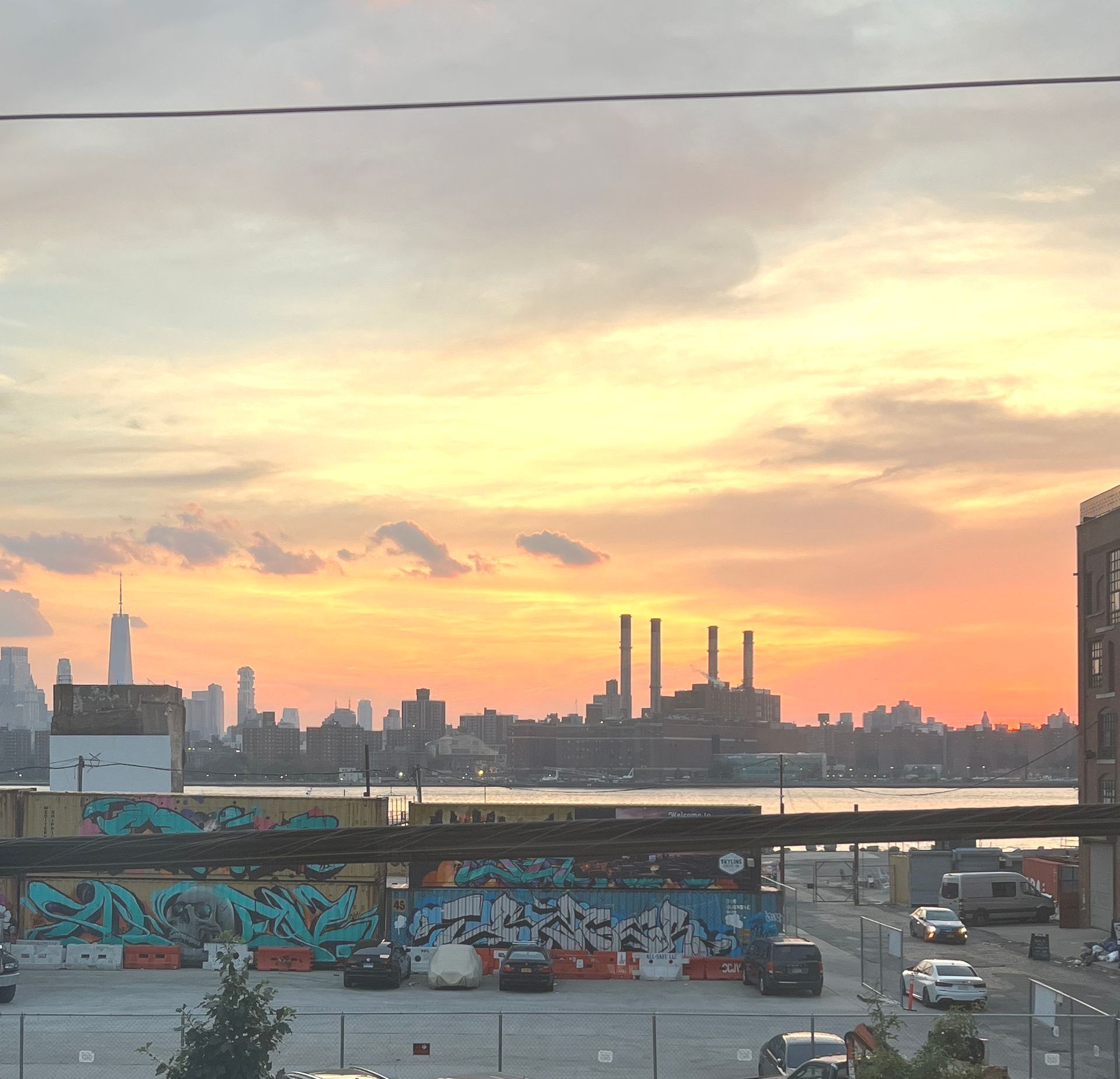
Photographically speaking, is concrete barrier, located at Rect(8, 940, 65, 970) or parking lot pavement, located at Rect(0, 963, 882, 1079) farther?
concrete barrier, located at Rect(8, 940, 65, 970)

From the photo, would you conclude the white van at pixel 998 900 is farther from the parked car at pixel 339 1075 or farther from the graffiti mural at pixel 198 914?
the parked car at pixel 339 1075

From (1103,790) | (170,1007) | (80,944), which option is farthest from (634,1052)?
(1103,790)

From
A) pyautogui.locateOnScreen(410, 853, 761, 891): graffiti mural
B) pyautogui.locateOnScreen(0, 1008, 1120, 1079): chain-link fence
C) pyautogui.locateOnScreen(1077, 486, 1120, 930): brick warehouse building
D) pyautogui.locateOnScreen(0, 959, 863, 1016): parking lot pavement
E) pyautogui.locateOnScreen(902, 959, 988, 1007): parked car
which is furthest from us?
pyautogui.locateOnScreen(1077, 486, 1120, 930): brick warehouse building

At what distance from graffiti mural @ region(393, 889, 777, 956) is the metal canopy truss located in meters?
36.1

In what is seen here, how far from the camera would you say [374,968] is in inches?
1545

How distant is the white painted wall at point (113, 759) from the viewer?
8588cm

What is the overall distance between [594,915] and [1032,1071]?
18.7 m

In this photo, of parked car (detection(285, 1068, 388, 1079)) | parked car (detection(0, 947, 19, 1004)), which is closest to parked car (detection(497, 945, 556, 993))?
parked car (detection(0, 947, 19, 1004))

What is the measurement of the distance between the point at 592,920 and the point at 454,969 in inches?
234

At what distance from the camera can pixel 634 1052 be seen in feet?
97.3

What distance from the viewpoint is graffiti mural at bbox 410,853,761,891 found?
43.9 metres

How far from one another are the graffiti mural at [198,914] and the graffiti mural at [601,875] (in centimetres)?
250

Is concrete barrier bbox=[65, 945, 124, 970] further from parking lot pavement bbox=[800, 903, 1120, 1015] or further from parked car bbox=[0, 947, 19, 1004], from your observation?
parking lot pavement bbox=[800, 903, 1120, 1015]

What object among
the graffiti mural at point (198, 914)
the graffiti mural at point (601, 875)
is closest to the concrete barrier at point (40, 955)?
the graffiti mural at point (198, 914)
